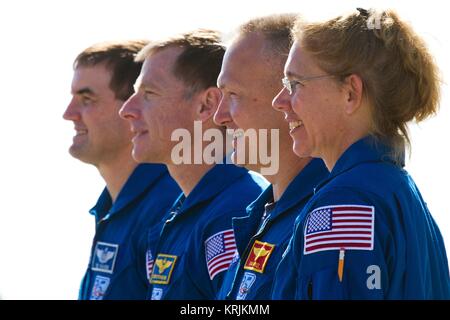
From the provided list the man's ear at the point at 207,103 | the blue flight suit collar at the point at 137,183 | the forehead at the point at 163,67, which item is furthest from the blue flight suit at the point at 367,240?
the blue flight suit collar at the point at 137,183

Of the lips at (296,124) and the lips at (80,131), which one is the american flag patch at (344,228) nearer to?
the lips at (296,124)

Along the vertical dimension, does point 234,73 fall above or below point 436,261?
above

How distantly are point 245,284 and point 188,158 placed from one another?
4.98 feet

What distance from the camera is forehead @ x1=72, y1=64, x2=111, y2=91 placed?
6871 millimetres

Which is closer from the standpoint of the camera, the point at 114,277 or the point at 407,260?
the point at 407,260

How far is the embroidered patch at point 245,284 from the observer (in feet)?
13.7

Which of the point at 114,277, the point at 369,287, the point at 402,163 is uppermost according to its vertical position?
the point at 402,163

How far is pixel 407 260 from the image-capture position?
11.5 feet

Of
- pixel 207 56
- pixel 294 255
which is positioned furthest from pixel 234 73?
pixel 294 255

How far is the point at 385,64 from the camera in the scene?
3693 mm

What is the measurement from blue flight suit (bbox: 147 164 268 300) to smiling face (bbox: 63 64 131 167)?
4.20 feet

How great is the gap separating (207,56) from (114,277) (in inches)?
54.0

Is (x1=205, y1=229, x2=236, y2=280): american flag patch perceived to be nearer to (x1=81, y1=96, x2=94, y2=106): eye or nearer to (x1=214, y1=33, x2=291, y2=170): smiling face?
(x1=214, y1=33, x2=291, y2=170): smiling face
